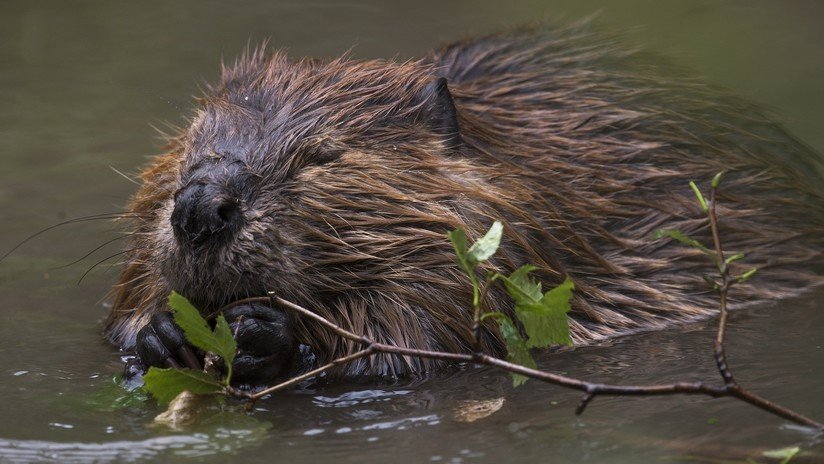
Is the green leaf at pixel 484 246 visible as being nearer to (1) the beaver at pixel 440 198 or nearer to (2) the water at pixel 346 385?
(2) the water at pixel 346 385

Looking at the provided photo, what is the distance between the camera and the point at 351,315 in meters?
3.30

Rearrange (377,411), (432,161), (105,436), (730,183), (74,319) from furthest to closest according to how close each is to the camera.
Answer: (730,183), (74,319), (432,161), (377,411), (105,436)

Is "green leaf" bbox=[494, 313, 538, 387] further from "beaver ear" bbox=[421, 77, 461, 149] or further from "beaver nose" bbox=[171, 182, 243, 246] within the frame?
"beaver ear" bbox=[421, 77, 461, 149]

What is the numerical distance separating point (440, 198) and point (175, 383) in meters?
0.96

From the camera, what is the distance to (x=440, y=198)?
3.44m

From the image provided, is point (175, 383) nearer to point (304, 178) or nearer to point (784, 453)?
point (304, 178)

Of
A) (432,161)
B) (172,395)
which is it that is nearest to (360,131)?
(432,161)

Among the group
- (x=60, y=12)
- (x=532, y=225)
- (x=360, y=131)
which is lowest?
(x=532, y=225)

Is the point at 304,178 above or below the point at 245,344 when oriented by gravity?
above

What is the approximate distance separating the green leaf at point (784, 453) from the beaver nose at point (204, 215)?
141 cm

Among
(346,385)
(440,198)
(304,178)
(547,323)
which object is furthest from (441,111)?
(547,323)

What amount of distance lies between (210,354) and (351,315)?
0.39 m

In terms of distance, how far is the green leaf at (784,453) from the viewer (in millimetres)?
2197

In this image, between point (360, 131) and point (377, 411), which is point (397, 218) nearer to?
point (360, 131)
